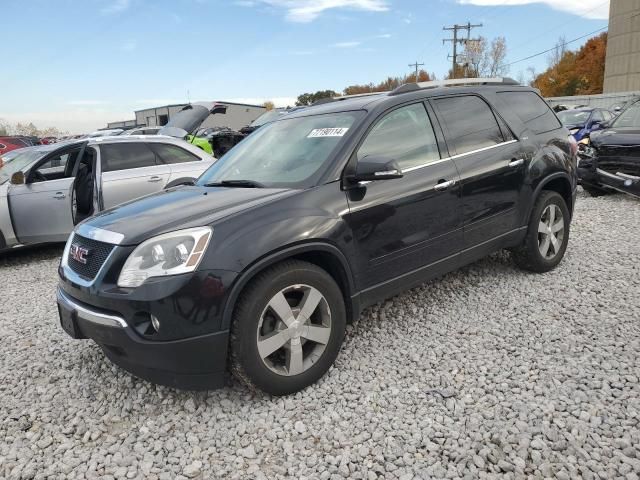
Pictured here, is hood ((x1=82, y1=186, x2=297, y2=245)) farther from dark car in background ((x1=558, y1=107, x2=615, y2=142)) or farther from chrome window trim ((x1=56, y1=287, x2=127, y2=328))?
dark car in background ((x1=558, y1=107, x2=615, y2=142))

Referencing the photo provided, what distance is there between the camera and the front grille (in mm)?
2818

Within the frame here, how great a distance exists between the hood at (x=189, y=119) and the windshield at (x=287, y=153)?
5252mm

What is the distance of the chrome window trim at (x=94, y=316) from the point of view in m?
2.64

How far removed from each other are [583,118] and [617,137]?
8.24 meters

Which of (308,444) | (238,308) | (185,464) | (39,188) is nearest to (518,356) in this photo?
(308,444)

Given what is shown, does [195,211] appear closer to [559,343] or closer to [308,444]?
[308,444]

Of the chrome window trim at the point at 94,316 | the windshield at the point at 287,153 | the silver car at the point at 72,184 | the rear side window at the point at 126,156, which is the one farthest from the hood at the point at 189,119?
the chrome window trim at the point at 94,316

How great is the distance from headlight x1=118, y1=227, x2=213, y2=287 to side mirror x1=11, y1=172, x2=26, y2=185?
4.88m

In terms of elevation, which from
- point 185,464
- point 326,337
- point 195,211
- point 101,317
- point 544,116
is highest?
point 544,116

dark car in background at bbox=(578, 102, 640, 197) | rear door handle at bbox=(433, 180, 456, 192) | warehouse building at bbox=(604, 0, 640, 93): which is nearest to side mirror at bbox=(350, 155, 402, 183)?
rear door handle at bbox=(433, 180, 456, 192)

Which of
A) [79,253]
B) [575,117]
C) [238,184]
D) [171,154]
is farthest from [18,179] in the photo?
[575,117]

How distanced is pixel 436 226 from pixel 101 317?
230cm

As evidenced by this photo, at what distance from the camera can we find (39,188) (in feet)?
21.7

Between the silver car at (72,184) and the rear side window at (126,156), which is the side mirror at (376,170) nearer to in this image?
the silver car at (72,184)
